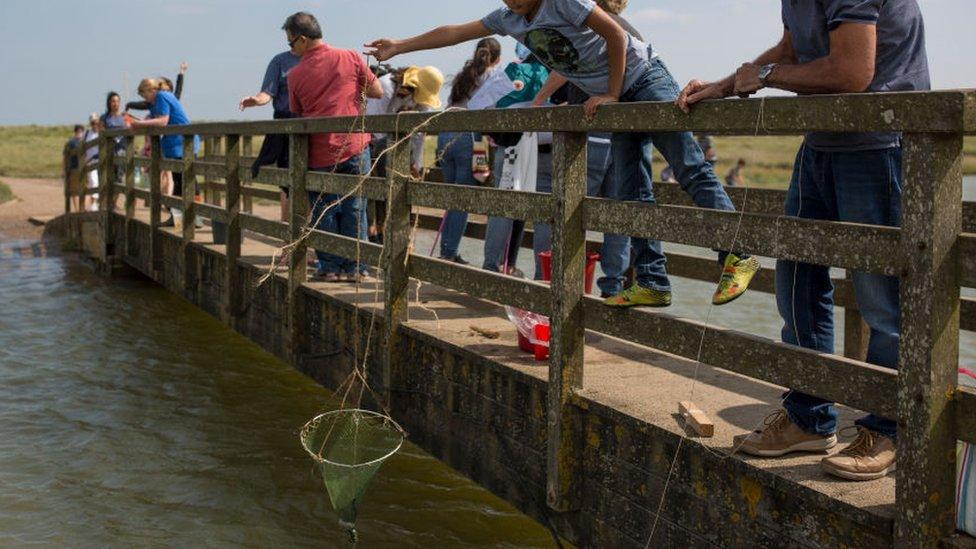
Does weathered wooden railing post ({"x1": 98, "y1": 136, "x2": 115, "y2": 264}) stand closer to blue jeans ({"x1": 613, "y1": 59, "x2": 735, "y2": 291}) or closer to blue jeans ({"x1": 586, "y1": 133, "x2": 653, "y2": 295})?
blue jeans ({"x1": 586, "y1": 133, "x2": 653, "y2": 295})

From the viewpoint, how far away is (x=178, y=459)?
707 cm

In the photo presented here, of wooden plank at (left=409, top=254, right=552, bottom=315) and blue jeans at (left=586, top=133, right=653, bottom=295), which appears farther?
blue jeans at (left=586, top=133, right=653, bottom=295)

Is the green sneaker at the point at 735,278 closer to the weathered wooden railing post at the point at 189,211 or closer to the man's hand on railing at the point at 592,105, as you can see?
the man's hand on railing at the point at 592,105

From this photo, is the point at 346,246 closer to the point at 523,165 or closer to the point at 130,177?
the point at 523,165

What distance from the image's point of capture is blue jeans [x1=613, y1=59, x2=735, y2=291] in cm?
472

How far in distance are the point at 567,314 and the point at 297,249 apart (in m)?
3.51

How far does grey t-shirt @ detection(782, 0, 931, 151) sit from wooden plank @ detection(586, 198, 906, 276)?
311 millimetres

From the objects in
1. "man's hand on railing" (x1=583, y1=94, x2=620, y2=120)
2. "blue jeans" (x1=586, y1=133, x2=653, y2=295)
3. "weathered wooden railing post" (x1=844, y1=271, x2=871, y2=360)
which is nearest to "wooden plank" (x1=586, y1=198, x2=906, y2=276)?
"man's hand on railing" (x1=583, y1=94, x2=620, y2=120)

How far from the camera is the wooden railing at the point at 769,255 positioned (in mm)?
3012

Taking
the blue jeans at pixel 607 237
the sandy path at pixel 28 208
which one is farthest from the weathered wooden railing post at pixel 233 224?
the sandy path at pixel 28 208

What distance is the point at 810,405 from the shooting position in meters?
3.67

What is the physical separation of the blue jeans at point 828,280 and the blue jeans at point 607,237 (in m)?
1.34

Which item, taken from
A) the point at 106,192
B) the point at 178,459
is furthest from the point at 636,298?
the point at 106,192

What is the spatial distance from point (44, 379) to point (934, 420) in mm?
7692
